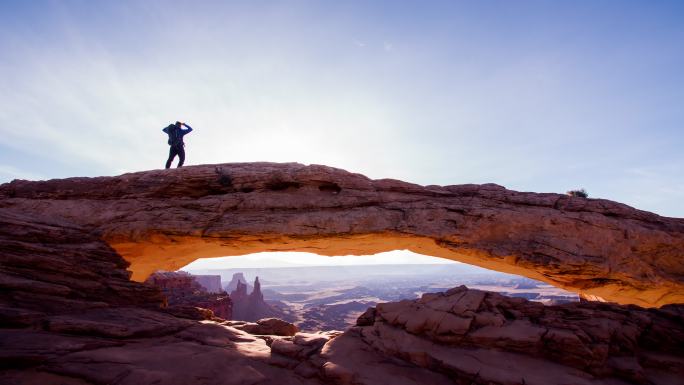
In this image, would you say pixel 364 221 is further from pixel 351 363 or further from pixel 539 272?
pixel 539 272

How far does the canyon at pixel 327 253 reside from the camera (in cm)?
916

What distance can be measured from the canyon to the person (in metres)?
1.94

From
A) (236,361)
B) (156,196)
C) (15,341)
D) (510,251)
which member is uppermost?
(156,196)

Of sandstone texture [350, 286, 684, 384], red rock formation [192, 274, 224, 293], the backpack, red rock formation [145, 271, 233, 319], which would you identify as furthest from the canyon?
red rock formation [192, 274, 224, 293]

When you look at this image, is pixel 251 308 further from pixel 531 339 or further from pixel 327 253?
pixel 531 339

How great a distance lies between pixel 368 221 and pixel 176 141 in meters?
11.0

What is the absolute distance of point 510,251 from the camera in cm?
1355

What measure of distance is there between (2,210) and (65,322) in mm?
6796

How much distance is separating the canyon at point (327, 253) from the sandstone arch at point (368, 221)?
69mm

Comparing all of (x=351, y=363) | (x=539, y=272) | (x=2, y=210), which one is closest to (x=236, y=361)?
(x=351, y=363)

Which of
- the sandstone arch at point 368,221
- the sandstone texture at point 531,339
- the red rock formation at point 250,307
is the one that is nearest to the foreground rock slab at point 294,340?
the sandstone texture at point 531,339

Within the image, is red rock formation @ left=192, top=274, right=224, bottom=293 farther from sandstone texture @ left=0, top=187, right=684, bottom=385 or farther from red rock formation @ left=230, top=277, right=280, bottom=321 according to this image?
sandstone texture @ left=0, top=187, right=684, bottom=385

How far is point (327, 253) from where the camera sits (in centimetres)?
1716

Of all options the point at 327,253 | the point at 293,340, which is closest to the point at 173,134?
the point at 327,253
